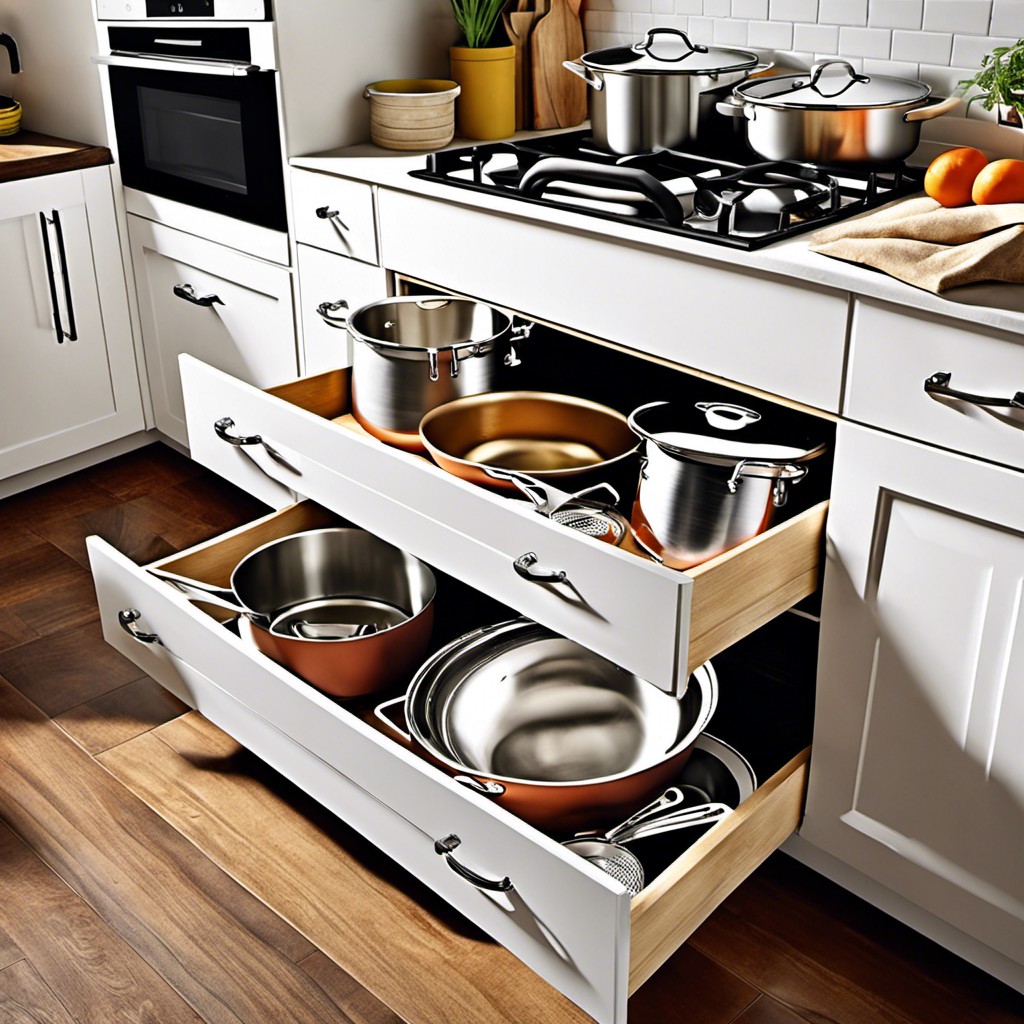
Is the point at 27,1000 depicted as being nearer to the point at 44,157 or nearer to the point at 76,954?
the point at 76,954

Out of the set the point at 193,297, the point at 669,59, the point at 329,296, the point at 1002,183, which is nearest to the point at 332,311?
the point at 329,296

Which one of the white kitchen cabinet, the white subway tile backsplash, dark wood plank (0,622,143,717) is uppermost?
the white subway tile backsplash

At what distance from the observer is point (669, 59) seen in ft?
6.10

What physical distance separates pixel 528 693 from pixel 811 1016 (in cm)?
55

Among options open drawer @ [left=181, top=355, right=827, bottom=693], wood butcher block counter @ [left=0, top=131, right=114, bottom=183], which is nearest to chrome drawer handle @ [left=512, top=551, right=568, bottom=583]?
open drawer @ [left=181, top=355, right=827, bottom=693]

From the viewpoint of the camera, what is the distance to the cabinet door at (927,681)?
124cm

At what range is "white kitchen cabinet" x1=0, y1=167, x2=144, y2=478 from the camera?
243 centimetres

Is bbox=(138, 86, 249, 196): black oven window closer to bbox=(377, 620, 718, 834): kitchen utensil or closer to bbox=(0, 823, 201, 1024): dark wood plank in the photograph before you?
bbox=(377, 620, 718, 834): kitchen utensil

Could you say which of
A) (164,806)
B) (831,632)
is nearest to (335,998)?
(164,806)

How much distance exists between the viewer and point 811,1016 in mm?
1390

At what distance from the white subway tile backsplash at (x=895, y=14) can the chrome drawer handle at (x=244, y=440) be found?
3.63ft

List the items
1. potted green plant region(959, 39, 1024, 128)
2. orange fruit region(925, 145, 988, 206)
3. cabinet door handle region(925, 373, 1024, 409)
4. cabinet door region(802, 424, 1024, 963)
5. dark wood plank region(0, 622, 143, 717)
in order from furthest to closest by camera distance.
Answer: dark wood plank region(0, 622, 143, 717), potted green plant region(959, 39, 1024, 128), orange fruit region(925, 145, 988, 206), cabinet door region(802, 424, 1024, 963), cabinet door handle region(925, 373, 1024, 409)

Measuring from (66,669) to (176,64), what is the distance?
114 cm

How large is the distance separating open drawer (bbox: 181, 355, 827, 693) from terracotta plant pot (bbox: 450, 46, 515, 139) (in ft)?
2.43
